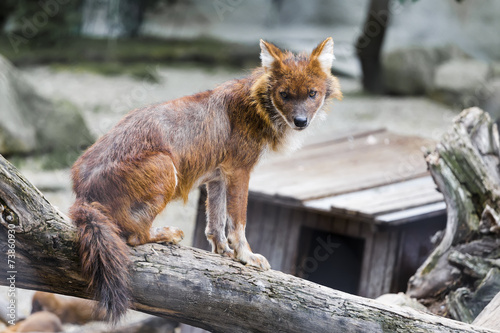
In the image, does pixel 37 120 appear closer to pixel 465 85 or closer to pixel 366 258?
pixel 366 258

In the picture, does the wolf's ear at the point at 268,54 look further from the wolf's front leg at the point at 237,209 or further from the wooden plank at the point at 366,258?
the wooden plank at the point at 366,258

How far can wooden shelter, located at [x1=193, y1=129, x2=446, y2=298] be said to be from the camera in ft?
17.8


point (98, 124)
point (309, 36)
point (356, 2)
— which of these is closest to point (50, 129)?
point (98, 124)

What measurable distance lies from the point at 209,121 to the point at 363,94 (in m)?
9.59

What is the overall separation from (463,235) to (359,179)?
5.25 feet

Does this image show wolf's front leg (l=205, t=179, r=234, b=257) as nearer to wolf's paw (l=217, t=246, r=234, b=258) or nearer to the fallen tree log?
wolf's paw (l=217, t=246, r=234, b=258)

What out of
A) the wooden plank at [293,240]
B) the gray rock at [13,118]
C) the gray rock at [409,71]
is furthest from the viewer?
the gray rock at [409,71]

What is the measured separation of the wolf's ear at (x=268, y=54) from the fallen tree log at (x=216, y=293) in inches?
56.2

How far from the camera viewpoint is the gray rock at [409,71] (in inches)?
509

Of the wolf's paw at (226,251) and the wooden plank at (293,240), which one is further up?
the wooden plank at (293,240)

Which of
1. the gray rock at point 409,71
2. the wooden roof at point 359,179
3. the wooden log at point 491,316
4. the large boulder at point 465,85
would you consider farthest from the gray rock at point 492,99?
the wooden log at point 491,316

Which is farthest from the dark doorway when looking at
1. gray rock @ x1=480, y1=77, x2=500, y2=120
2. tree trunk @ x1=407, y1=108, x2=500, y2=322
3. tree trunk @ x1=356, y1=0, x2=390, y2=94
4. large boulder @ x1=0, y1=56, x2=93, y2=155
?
tree trunk @ x1=356, y1=0, x2=390, y2=94

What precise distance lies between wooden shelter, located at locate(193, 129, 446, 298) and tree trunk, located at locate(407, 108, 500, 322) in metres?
0.52

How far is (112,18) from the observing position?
16312mm
